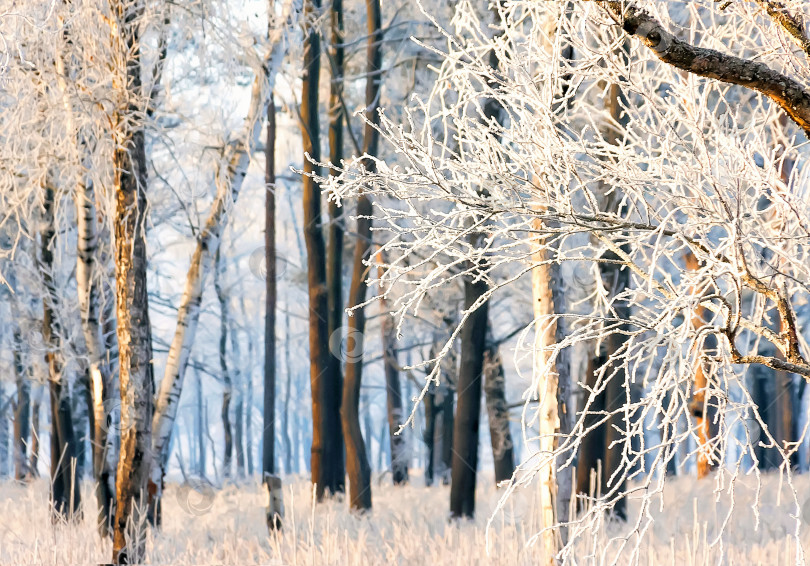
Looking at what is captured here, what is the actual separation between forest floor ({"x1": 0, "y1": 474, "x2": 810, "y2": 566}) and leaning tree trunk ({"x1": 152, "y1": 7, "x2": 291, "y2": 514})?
1.22 metres

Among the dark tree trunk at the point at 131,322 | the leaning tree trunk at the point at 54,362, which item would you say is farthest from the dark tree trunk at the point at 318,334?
the dark tree trunk at the point at 131,322

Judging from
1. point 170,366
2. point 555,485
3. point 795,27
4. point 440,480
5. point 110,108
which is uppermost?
point 110,108

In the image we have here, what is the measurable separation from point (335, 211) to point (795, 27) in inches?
413

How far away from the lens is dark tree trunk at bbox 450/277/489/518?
1022 cm

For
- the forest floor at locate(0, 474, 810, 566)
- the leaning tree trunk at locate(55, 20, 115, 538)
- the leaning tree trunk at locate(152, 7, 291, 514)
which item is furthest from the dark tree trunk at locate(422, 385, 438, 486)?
the leaning tree trunk at locate(152, 7, 291, 514)

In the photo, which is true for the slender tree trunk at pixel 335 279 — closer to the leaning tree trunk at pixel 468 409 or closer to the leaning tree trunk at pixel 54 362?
the leaning tree trunk at pixel 468 409

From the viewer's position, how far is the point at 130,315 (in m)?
7.34

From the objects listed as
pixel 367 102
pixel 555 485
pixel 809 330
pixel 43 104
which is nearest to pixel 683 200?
pixel 555 485

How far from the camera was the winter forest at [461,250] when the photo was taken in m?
3.09

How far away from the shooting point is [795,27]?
276 cm

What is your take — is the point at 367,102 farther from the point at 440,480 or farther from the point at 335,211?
the point at 440,480

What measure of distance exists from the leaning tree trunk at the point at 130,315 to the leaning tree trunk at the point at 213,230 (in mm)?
1028

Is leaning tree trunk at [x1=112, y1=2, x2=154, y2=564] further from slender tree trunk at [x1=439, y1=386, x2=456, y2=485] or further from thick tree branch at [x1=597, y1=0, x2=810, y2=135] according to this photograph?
slender tree trunk at [x1=439, y1=386, x2=456, y2=485]

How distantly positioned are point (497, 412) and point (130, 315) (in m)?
8.16
